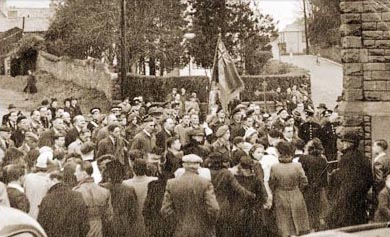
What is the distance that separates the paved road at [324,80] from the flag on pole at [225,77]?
14.6 m

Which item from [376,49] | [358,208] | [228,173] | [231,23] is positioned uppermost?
[231,23]

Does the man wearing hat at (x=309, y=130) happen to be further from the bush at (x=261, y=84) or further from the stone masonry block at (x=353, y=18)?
the bush at (x=261, y=84)

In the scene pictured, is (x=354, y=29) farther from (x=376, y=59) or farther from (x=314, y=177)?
(x=314, y=177)

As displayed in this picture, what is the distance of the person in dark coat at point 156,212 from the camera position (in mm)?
7445

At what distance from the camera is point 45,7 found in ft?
132

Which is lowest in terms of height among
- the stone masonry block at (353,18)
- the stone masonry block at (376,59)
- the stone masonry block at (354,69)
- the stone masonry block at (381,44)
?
the stone masonry block at (354,69)

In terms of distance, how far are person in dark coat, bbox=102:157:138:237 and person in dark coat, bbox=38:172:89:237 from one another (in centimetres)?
59

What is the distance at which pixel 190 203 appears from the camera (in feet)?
23.0

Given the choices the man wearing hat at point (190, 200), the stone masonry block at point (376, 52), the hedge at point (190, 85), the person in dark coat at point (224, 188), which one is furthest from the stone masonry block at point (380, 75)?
the hedge at point (190, 85)

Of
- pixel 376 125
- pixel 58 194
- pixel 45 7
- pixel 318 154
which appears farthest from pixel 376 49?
pixel 45 7

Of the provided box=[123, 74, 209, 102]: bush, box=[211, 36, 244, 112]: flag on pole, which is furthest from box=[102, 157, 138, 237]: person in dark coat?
box=[123, 74, 209, 102]: bush

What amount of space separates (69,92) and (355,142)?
2293cm

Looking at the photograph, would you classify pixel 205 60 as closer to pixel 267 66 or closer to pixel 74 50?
pixel 267 66

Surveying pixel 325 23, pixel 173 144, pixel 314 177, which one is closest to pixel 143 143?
pixel 173 144
